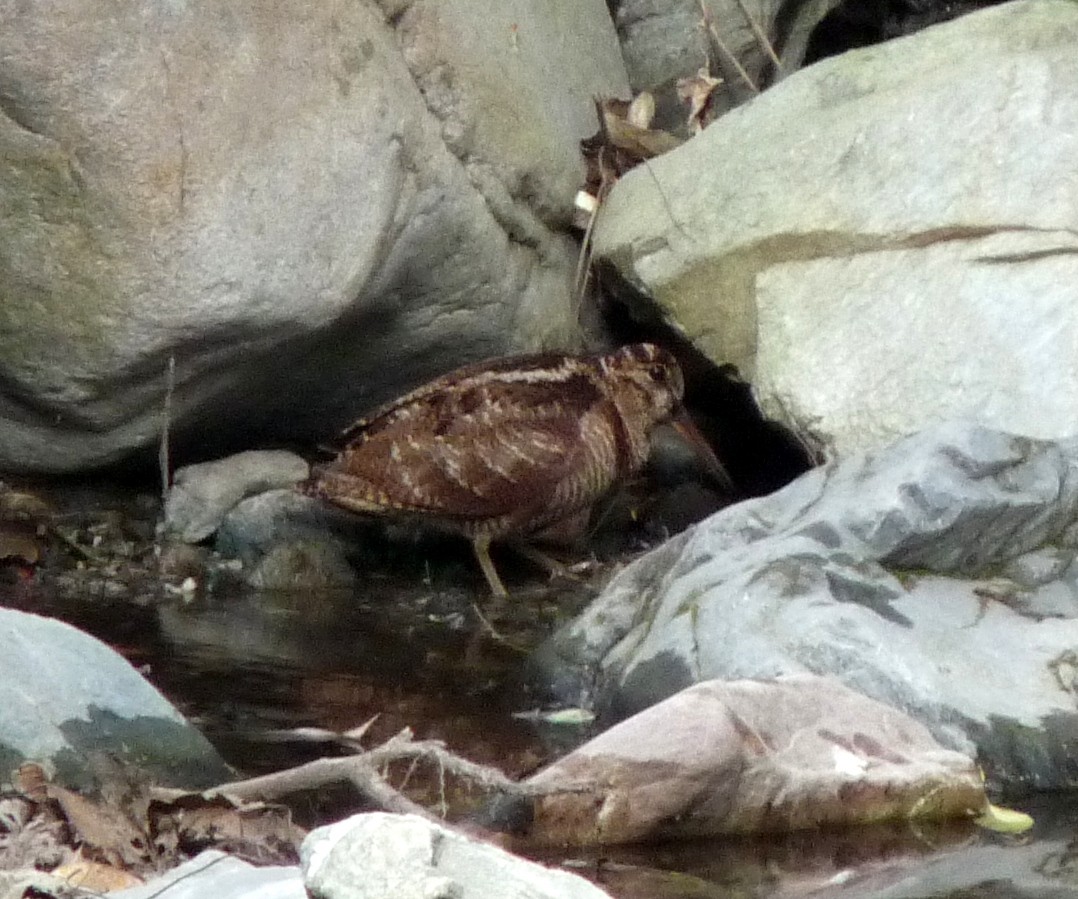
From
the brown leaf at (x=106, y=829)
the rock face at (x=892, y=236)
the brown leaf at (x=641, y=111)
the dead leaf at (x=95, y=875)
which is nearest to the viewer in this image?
the dead leaf at (x=95, y=875)

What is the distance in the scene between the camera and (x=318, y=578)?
19.9 feet

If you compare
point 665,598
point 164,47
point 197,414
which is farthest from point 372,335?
point 665,598

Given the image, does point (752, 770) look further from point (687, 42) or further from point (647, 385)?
point (687, 42)

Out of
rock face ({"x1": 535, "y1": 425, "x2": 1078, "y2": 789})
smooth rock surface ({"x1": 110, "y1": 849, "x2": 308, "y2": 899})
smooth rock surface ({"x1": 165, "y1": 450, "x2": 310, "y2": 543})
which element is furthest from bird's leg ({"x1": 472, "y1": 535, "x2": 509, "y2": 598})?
smooth rock surface ({"x1": 110, "y1": 849, "x2": 308, "y2": 899})

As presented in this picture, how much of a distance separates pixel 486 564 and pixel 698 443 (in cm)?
106

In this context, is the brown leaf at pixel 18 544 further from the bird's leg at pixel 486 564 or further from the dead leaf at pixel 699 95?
the dead leaf at pixel 699 95

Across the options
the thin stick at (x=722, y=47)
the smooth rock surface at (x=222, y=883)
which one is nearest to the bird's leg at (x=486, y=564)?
the thin stick at (x=722, y=47)

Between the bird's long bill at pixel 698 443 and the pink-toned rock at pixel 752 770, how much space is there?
9.40ft

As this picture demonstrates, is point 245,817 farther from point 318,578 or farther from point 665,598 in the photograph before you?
point 318,578

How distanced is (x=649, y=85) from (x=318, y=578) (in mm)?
2537

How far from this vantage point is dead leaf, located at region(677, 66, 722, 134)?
7.26 m

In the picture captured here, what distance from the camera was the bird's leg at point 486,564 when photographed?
6.12 meters

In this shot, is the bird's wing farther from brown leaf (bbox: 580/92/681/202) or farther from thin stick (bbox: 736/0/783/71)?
thin stick (bbox: 736/0/783/71)

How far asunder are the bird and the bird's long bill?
1.00 ft
